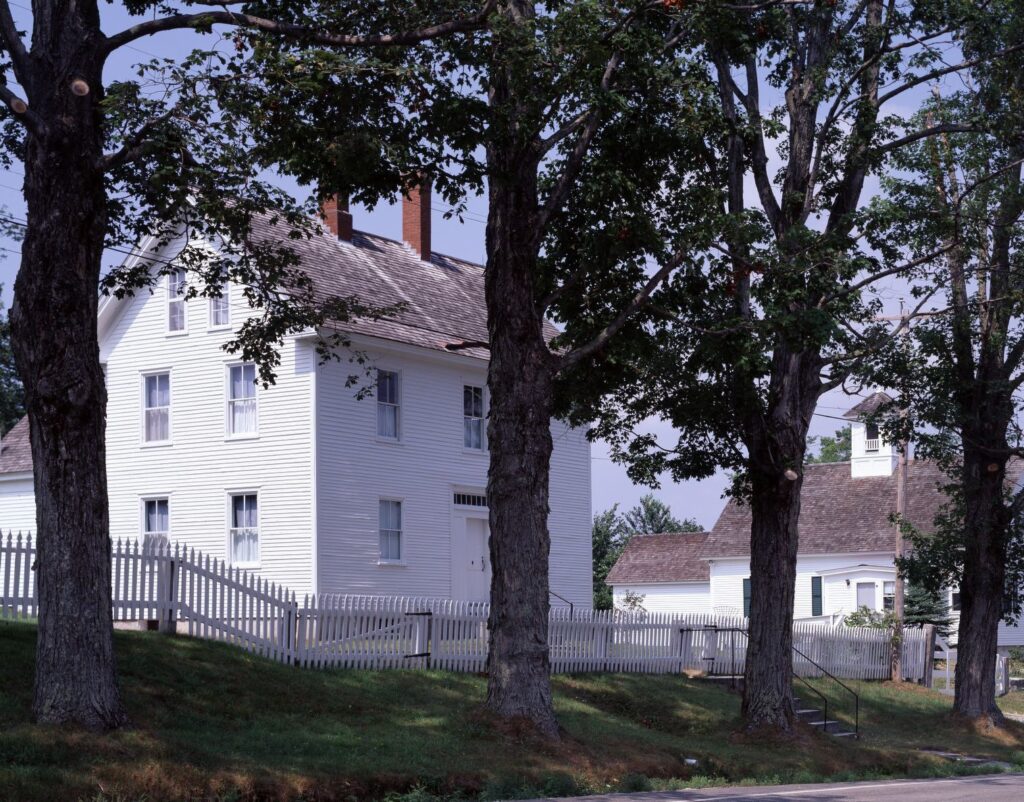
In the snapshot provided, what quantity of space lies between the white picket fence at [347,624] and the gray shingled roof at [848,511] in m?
20.3

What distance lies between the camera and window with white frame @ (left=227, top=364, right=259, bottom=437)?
3089cm

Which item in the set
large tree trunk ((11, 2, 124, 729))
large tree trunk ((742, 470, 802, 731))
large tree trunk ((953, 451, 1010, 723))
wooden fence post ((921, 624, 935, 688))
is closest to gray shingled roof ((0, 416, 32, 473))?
large tree trunk ((742, 470, 802, 731))

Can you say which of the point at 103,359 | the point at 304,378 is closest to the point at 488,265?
the point at 304,378

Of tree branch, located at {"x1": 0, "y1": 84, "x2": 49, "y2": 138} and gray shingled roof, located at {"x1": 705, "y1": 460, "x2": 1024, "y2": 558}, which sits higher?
tree branch, located at {"x1": 0, "y1": 84, "x2": 49, "y2": 138}

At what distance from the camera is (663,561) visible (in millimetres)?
59000

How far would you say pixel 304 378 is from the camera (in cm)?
2981

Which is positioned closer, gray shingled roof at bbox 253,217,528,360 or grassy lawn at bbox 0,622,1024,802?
grassy lawn at bbox 0,622,1024,802

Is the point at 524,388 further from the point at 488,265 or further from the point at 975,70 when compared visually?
the point at 975,70

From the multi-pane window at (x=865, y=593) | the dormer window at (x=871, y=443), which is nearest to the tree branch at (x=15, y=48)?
the multi-pane window at (x=865, y=593)

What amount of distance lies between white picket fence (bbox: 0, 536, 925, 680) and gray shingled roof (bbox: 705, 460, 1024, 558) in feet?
66.6

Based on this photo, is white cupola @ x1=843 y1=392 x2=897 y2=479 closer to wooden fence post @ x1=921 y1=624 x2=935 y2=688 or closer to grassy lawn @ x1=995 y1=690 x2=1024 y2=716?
grassy lawn @ x1=995 y1=690 x2=1024 y2=716

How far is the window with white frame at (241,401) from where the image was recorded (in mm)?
30891

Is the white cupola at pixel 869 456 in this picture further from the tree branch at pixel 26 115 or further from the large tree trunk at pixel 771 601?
the tree branch at pixel 26 115

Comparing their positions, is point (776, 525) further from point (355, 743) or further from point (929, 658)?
point (929, 658)
